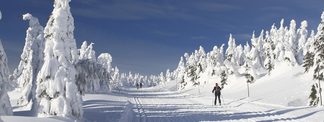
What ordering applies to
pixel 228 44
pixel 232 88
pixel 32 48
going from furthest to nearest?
pixel 228 44 < pixel 232 88 < pixel 32 48

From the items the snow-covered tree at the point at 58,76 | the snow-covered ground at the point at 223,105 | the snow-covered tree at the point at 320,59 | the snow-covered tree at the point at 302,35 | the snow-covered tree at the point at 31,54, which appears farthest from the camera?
the snow-covered tree at the point at 302,35

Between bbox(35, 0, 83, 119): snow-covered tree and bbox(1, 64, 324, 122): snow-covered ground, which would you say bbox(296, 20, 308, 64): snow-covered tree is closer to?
bbox(1, 64, 324, 122): snow-covered ground

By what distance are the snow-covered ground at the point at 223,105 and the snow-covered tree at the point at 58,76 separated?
1683 millimetres

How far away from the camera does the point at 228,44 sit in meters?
108

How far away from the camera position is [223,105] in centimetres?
3531

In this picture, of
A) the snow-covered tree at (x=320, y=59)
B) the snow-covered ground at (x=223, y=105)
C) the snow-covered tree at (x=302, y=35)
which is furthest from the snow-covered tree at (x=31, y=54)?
the snow-covered tree at (x=302, y=35)

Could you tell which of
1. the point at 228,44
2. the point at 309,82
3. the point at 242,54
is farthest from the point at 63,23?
the point at 242,54

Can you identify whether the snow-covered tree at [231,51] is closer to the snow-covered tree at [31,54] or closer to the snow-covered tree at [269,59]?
the snow-covered tree at [269,59]

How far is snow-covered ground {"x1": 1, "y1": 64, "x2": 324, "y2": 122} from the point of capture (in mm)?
24109

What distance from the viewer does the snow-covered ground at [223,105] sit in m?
24.1

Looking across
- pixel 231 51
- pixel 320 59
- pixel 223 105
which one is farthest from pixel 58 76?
pixel 231 51

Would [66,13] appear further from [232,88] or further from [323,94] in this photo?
[232,88]

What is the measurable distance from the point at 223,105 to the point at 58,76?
1531cm

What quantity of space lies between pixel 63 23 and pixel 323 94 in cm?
2833
